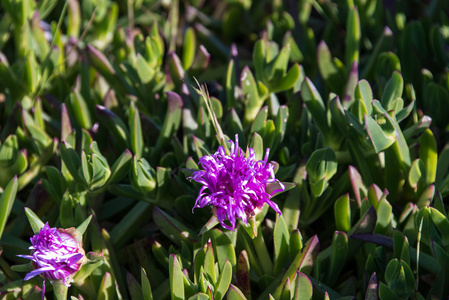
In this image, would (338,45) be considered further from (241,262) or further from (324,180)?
(241,262)

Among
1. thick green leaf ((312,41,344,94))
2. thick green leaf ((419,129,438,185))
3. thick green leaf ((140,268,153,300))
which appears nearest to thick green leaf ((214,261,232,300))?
thick green leaf ((140,268,153,300))

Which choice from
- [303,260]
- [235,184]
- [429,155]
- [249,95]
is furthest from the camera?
[249,95]

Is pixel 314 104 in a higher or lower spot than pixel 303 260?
higher

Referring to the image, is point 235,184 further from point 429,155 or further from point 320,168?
point 429,155

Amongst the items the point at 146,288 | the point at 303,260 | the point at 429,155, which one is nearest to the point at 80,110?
the point at 146,288

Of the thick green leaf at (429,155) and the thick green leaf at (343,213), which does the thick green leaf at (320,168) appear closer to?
the thick green leaf at (343,213)

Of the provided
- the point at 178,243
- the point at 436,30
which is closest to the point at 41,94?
the point at 178,243
